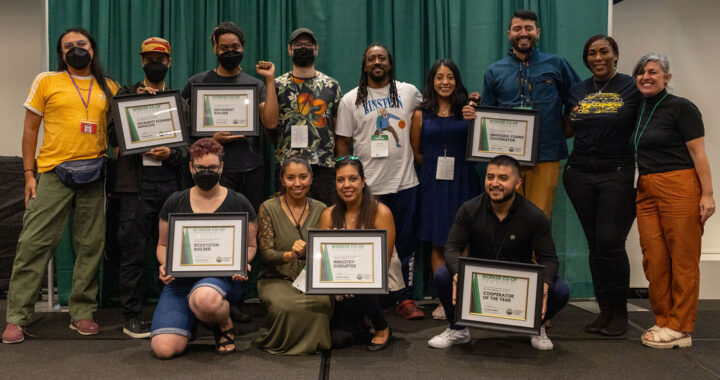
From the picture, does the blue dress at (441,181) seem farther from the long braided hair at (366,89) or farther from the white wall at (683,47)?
the white wall at (683,47)

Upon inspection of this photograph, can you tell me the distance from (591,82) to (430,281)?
1737 millimetres

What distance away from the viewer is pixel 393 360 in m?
2.91

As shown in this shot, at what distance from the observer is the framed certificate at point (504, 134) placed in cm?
348

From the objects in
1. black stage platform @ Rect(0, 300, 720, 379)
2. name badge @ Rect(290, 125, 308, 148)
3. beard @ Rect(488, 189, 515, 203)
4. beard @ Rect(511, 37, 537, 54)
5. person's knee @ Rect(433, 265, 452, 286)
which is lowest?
black stage platform @ Rect(0, 300, 720, 379)

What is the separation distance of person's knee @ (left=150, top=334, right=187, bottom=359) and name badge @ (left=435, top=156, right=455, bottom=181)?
177 centimetres

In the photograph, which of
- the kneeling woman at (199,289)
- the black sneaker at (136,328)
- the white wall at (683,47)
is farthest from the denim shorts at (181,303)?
the white wall at (683,47)

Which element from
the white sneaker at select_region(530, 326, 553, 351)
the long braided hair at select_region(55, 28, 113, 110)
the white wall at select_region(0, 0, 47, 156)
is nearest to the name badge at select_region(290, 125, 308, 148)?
the long braided hair at select_region(55, 28, 113, 110)

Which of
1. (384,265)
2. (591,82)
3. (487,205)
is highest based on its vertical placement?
(591,82)

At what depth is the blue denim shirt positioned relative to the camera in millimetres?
3600

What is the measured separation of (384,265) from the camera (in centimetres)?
289

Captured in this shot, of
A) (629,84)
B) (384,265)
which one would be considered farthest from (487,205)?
(629,84)

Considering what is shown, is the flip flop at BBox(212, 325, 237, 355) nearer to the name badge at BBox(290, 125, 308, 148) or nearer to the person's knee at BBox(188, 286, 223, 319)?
the person's knee at BBox(188, 286, 223, 319)

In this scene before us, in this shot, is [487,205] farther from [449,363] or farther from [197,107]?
[197,107]

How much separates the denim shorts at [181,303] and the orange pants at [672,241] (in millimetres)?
2214
